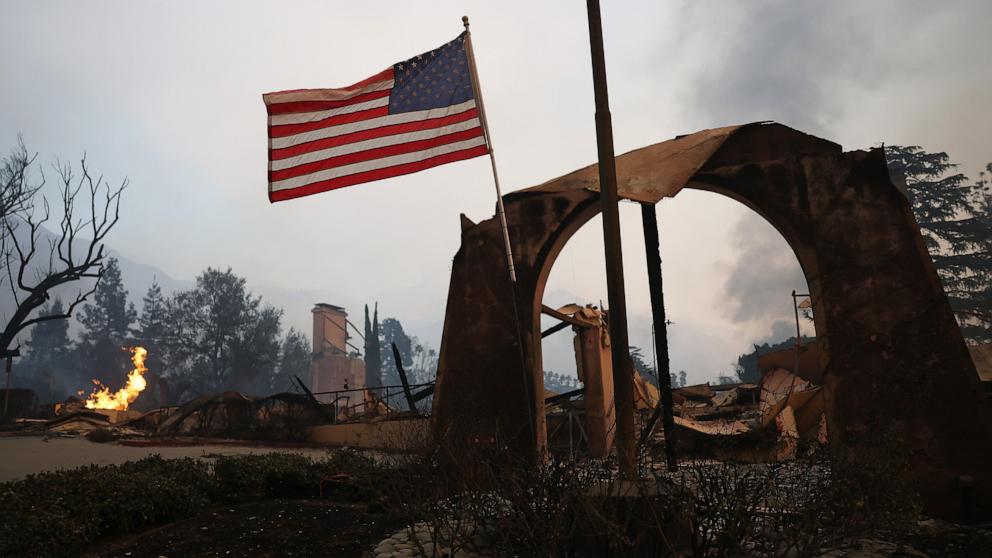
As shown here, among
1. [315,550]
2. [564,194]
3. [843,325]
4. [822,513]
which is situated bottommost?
[315,550]

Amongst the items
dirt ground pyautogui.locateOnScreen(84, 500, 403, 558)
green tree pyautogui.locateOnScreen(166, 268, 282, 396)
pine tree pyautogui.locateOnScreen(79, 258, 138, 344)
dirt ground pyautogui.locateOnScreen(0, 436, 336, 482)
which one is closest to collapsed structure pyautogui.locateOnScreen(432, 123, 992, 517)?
dirt ground pyautogui.locateOnScreen(84, 500, 403, 558)

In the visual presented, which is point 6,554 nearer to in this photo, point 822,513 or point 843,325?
point 822,513

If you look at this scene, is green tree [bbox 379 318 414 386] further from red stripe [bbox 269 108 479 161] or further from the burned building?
red stripe [bbox 269 108 479 161]

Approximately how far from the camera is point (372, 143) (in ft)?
27.5

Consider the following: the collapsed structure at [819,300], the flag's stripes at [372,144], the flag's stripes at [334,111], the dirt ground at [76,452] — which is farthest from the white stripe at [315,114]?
the dirt ground at [76,452]

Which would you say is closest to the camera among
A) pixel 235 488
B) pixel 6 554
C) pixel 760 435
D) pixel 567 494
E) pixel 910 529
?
pixel 567 494

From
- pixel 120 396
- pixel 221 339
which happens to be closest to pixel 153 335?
pixel 221 339

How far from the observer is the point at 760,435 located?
40.3ft

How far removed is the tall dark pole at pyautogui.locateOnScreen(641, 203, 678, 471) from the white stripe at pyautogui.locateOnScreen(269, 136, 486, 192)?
2.69 meters

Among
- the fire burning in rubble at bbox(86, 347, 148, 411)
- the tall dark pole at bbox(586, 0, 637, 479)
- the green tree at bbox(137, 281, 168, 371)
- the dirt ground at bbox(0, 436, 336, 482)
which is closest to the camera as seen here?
the tall dark pole at bbox(586, 0, 637, 479)

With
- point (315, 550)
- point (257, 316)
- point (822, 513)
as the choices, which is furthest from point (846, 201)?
point (257, 316)

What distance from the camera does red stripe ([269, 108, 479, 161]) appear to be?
324 inches

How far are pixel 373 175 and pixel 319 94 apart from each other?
1.47 m

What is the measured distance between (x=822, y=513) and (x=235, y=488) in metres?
7.68
